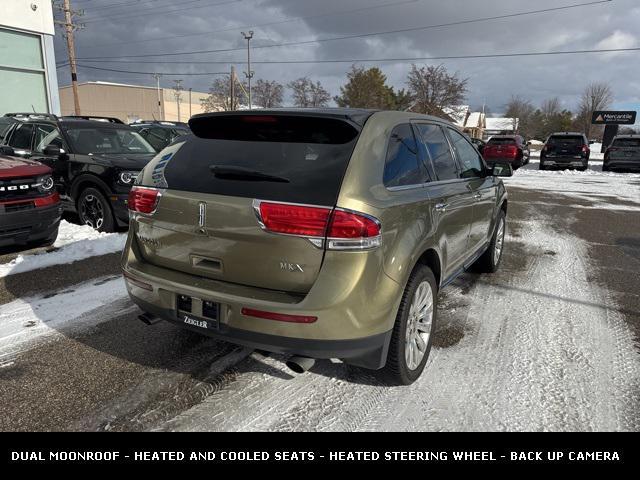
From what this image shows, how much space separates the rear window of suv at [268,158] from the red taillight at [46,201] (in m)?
3.32

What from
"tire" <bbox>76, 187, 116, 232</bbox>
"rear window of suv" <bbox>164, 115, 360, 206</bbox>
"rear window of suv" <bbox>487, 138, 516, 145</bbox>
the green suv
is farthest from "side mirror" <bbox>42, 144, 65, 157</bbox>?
"rear window of suv" <bbox>487, 138, 516, 145</bbox>

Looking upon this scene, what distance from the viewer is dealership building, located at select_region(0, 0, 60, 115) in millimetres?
15398

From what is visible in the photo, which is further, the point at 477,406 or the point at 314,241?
the point at 477,406

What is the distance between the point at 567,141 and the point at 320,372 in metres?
20.7

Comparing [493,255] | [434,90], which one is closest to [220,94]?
[434,90]

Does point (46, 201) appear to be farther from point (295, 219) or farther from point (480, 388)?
point (480, 388)

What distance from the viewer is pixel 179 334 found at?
365 centimetres

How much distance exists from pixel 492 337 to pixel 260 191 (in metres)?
2.37

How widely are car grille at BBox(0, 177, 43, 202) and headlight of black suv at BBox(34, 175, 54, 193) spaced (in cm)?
4

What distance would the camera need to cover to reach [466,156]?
4.40 meters

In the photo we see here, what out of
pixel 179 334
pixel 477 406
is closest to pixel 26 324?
pixel 179 334
